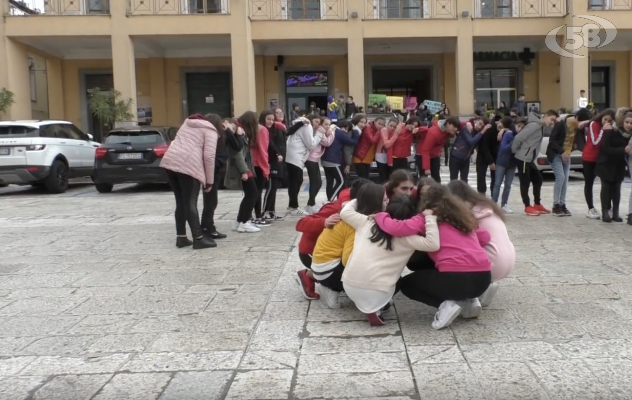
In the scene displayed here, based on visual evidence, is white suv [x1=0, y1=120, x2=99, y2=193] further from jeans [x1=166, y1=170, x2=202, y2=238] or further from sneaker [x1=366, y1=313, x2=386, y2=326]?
sneaker [x1=366, y1=313, x2=386, y2=326]

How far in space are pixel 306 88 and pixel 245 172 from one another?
1805cm

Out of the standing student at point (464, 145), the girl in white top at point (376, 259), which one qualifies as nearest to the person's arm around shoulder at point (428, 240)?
the girl in white top at point (376, 259)

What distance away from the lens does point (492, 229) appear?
16.1 feet

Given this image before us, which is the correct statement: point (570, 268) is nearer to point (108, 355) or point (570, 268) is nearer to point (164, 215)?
point (108, 355)

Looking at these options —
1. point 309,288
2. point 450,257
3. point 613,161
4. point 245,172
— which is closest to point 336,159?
point 245,172

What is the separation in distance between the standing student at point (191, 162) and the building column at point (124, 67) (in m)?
14.2

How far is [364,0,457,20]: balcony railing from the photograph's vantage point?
22.4 metres

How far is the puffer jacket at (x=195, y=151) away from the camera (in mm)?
7188

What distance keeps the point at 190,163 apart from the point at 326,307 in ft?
9.17

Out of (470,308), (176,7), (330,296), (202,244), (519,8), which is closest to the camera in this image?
(470,308)

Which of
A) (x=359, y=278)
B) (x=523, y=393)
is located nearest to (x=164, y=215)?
(x=359, y=278)

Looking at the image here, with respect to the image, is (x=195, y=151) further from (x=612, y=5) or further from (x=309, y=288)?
(x=612, y=5)

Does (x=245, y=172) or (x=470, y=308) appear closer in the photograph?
(x=470, y=308)

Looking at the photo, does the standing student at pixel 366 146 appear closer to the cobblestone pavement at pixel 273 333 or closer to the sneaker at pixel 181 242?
the cobblestone pavement at pixel 273 333
